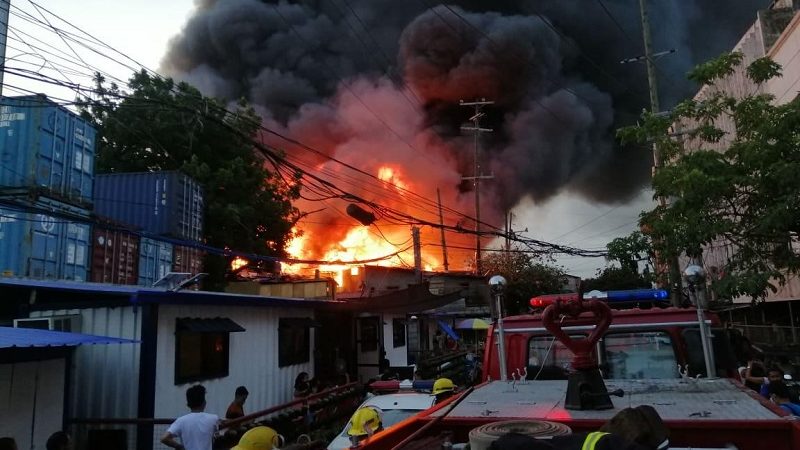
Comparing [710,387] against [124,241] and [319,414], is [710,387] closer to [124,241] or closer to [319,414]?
[319,414]

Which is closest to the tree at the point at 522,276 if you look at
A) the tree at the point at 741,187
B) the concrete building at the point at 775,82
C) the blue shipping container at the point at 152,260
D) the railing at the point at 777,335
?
the concrete building at the point at 775,82

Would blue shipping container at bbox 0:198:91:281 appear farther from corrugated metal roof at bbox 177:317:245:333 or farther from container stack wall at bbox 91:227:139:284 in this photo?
corrugated metal roof at bbox 177:317:245:333

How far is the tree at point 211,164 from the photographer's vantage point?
81.3 ft

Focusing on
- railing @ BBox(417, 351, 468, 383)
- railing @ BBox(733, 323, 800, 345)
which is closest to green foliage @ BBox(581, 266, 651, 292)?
railing @ BBox(733, 323, 800, 345)

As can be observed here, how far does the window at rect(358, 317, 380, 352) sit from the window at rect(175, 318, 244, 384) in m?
7.70

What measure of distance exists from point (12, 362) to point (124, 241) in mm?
9562

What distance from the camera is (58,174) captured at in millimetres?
13406

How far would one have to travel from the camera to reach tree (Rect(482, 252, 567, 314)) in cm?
4091

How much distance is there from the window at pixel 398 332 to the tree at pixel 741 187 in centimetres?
1060

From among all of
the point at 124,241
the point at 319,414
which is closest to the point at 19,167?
the point at 124,241

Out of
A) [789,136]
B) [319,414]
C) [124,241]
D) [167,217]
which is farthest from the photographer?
[167,217]

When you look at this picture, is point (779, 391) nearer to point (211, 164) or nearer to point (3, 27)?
point (3, 27)

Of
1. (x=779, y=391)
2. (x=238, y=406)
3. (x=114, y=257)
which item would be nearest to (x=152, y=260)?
(x=114, y=257)

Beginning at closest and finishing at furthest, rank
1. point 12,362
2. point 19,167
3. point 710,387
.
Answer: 1. point 710,387
2. point 12,362
3. point 19,167
